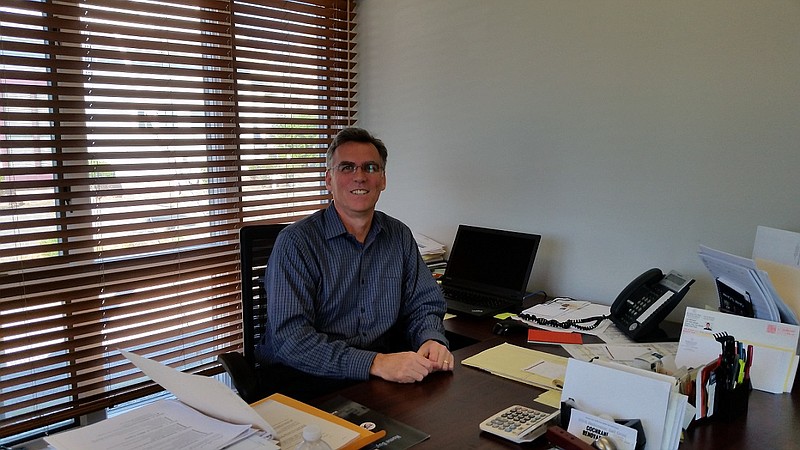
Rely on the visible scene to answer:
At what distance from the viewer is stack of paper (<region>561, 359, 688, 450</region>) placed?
116cm

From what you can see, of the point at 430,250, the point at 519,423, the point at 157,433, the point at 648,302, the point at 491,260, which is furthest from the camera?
the point at 430,250

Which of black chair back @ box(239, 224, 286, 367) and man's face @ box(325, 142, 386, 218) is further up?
man's face @ box(325, 142, 386, 218)

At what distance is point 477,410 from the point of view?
1.41 metres

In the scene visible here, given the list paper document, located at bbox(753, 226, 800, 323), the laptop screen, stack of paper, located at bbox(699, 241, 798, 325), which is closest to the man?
the laptop screen

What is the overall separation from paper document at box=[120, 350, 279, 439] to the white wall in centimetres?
164

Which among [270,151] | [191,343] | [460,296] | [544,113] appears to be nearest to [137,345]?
[191,343]

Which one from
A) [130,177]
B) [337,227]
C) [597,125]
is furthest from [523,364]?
[130,177]

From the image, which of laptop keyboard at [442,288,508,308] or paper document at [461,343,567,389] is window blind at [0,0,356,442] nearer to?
laptop keyboard at [442,288,508,308]

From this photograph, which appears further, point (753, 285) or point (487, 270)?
point (487, 270)

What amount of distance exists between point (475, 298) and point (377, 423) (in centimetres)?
116

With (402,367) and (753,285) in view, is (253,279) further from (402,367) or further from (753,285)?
(753,285)

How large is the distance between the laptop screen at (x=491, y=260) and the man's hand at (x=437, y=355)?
0.67 meters

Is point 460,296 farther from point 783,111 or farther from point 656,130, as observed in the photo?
point 783,111

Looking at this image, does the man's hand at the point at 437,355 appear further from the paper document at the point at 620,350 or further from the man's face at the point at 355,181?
the man's face at the point at 355,181
